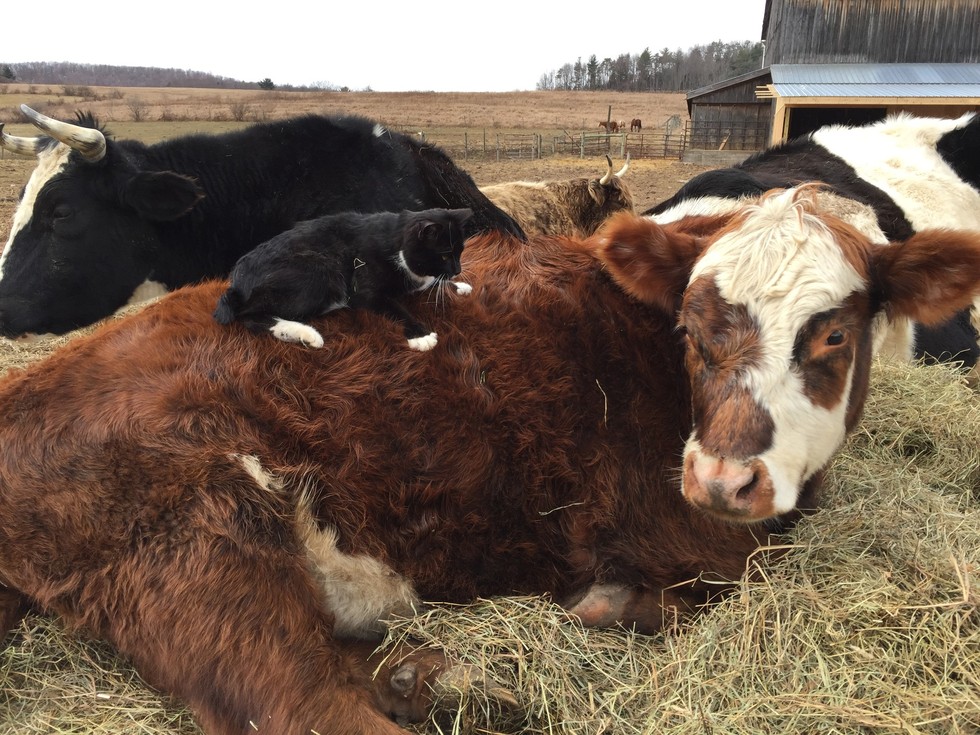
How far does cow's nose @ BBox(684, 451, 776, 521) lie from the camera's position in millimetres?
2205

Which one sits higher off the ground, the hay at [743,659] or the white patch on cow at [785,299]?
the white patch on cow at [785,299]

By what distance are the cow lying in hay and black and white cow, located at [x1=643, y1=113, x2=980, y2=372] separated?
1973 mm

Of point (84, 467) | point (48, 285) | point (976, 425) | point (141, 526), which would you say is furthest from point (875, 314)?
point (48, 285)

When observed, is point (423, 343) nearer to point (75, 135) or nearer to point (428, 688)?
point (428, 688)

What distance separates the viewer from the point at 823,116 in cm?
2094

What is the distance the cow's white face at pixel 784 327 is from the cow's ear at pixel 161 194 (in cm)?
372

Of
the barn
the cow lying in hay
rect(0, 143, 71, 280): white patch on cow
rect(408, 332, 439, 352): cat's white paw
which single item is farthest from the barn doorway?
rect(408, 332, 439, 352): cat's white paw

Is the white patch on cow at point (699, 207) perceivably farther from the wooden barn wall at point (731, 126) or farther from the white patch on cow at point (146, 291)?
the wooden barn wall at point (731, 126)

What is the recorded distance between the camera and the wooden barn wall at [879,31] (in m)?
21.7

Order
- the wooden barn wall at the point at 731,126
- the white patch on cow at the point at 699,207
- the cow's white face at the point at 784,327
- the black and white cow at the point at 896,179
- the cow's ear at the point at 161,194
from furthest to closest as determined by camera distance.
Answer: the wooden barn wall at the point at 731,126 → the cow's ear at the point at 161,194 → the black and white cow at the point at 896,179 → the white patch on cow at the point at 699,207 → the cow's white face at the point at 784,327

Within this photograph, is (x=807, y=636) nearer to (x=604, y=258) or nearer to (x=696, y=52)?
(x=604, y=258)

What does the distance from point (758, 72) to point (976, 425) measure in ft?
85.7

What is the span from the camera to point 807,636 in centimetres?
→ 240

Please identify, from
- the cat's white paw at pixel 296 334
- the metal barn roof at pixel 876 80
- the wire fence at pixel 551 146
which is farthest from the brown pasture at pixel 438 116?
the cat's white paw at pixel 296 334
